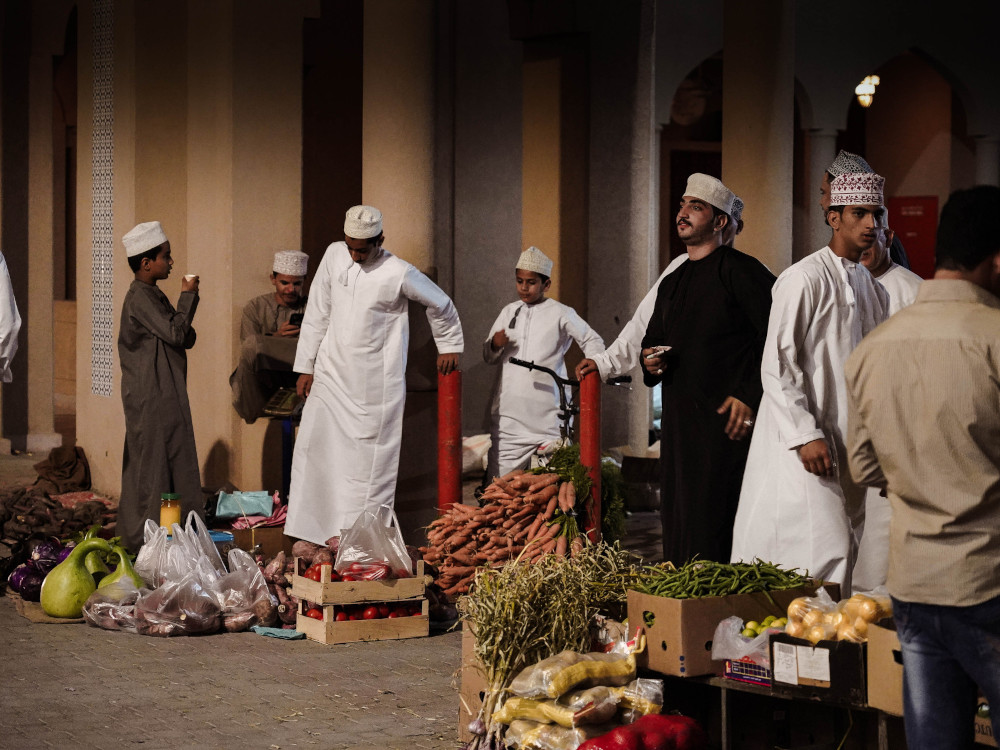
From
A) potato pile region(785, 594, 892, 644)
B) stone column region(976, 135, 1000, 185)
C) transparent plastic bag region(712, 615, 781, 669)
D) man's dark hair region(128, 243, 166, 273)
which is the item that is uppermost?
stone column region(976, 135, 1000, 185)

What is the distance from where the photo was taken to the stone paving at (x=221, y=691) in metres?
5.15

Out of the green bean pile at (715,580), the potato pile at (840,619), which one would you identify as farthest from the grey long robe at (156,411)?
the potato pile at (840,619)

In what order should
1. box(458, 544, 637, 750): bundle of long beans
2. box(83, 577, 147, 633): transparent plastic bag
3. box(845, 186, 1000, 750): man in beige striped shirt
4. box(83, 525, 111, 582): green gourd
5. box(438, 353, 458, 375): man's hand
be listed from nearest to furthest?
box(845, 186, 1000, 750): man in beige striped shirt, box(458, 544, 637, 750): bundle of long beans, box(83, 577, 147, 633): transparent plastic bag, box(83, 525, 111, 582): green gourd, box(438, 353, 458, 375): man's hand

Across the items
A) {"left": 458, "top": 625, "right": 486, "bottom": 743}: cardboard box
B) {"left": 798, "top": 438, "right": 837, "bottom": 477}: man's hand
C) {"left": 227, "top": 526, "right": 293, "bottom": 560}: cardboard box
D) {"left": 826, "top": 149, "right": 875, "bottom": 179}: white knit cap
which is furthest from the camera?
{"left": 227, "top": 526, "right": 293, "bottom": 560}: cardboard box

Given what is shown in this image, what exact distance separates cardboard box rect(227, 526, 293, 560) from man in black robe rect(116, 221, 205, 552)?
28cm

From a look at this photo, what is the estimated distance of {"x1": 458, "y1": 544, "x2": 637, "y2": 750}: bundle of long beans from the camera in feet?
15.4

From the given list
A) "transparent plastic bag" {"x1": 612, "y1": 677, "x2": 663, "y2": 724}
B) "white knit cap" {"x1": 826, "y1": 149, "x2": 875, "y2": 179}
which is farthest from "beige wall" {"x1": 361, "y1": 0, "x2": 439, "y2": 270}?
"transparent plastic bag" {"x1": 612, "y1": 677, "x2": 663, "y2": 724}

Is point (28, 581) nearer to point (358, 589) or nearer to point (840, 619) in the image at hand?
point (358, 589)

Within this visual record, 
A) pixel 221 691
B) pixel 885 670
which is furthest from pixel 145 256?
pixel 885 670

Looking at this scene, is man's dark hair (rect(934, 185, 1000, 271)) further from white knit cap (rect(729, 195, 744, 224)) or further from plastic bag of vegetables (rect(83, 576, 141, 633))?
plastic bag of vegetables (rect(83, 576, 141, 633))

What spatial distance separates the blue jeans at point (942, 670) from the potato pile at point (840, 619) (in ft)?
2.58

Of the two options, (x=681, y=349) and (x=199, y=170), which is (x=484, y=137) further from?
(x=681, y=349)

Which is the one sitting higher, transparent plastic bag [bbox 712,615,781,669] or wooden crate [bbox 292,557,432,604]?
transparent plastic bag [bbox 712,615,781,669]

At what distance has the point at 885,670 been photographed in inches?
153
